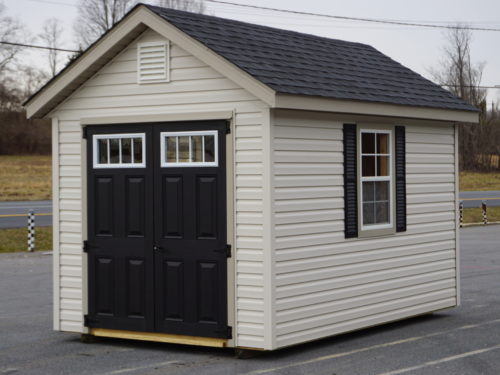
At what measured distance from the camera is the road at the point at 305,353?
28.6 ft

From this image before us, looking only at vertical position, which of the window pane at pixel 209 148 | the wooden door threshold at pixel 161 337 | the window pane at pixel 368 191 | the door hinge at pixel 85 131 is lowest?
the wooden door threshold at pixel 161 337

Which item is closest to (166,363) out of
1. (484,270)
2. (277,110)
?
(277,110)

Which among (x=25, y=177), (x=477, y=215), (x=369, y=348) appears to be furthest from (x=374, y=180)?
(x=25, y=177)

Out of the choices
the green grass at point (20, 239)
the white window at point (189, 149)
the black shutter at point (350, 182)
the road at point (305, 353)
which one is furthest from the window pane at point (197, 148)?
the green grass at point (20, 239)

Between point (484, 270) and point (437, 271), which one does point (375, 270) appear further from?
point (484, 270)

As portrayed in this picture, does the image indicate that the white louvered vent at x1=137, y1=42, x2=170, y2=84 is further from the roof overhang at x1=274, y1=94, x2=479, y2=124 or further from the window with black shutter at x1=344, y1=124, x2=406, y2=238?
the window with black shutter at x1=344, y1=124, x2=406, y2=238

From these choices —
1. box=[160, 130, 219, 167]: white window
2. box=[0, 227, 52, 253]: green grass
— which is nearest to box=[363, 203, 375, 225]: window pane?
box=[160, 130, 219, 167]: white window

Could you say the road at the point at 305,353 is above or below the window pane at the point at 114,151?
below

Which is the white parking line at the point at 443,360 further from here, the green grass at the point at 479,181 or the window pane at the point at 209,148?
the green grass at the point at 479,181

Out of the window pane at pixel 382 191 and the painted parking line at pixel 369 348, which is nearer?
the painted parking line at pixel 369 348

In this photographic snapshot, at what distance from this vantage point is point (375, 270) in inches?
422

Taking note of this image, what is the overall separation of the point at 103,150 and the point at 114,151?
0.57ft

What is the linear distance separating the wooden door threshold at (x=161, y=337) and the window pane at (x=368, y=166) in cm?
272

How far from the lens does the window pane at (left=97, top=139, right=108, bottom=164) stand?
1037cm
